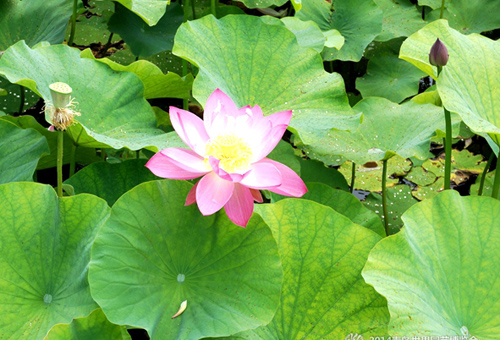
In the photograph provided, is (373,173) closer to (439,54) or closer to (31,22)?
(439,54)

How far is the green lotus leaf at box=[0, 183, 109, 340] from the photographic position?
945 mm

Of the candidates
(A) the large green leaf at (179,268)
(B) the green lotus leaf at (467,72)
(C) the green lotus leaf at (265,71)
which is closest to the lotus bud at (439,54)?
(B) the green lotus leaf at (467,72)

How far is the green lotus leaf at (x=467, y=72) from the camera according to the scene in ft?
3.95

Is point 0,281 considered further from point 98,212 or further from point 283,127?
point 283,127

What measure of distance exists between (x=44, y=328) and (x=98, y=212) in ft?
0.80

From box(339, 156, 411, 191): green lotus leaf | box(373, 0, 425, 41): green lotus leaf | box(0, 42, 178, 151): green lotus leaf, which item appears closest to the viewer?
box(0, 42, 178, 151): green lotus leaf

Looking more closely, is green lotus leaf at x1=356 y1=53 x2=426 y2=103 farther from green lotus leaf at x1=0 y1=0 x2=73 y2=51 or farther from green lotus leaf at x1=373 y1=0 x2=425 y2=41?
green lotus leaf at x1=0 y1=0 x2=73 y2=51

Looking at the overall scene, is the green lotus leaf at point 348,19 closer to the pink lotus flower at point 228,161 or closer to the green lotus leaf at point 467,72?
the green lotus leaf at point 467,72

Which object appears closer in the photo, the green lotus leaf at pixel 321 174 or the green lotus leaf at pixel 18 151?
the green lotus leaf at pixel 18 151

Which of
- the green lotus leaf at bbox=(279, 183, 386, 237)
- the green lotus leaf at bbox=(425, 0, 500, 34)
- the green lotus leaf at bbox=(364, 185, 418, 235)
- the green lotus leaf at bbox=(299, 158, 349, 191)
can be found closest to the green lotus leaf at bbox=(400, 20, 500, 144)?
the green lotus leaf at bbox=(279, 183, 386, 237)

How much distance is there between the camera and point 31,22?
1868 millimetres

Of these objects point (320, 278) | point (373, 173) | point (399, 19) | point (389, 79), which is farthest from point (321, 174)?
point (399, 19)

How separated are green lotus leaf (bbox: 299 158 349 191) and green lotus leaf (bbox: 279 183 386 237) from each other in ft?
0.93

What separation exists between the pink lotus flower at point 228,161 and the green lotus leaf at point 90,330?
268 mm
